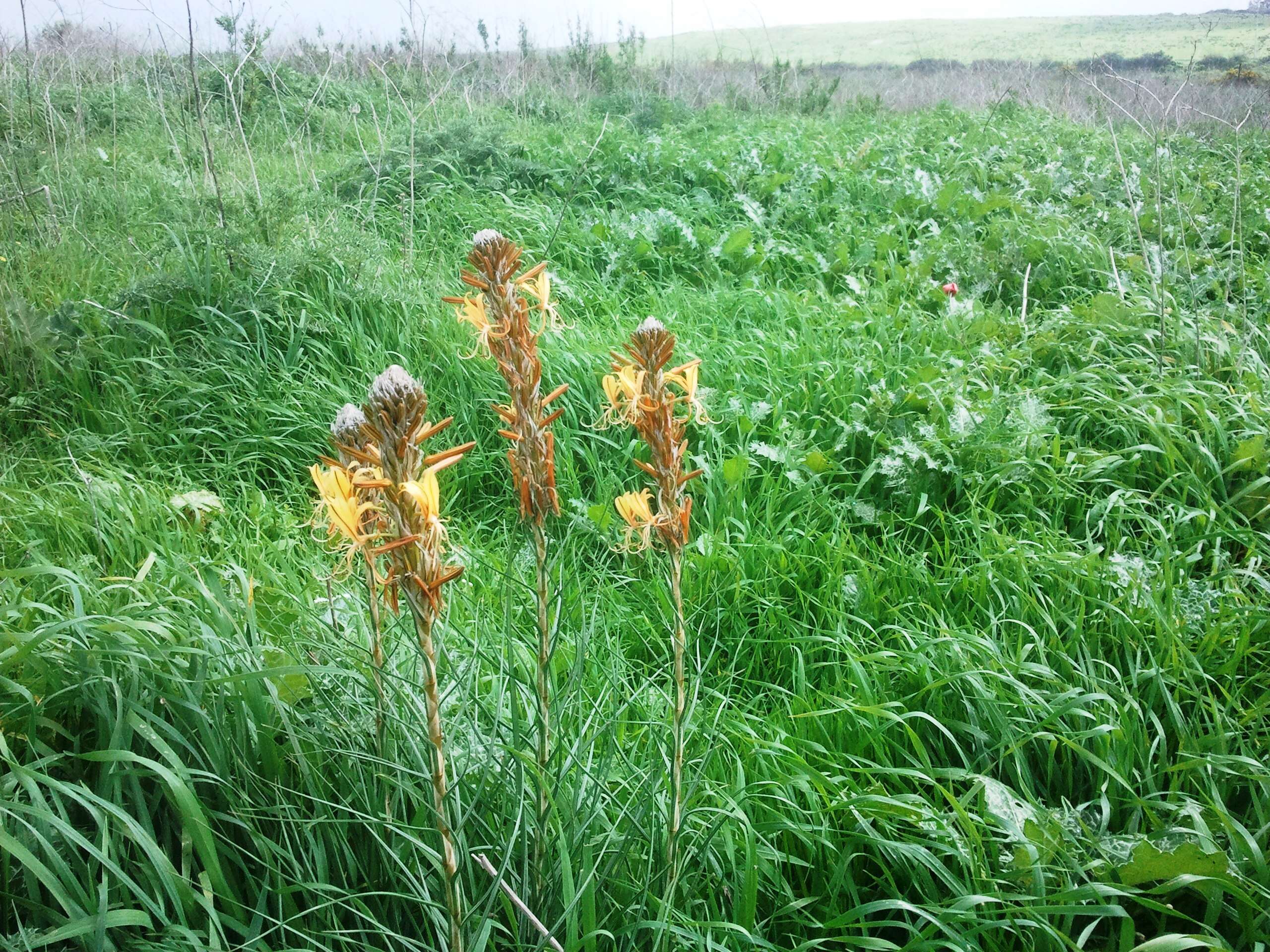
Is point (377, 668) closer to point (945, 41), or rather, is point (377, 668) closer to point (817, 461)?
point (817, 461)

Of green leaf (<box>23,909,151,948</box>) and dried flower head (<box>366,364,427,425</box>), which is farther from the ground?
dried flower head (<box>366,364,427,425</box>)

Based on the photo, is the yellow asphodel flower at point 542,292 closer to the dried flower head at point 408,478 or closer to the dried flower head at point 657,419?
the dried flower head at point 657,419

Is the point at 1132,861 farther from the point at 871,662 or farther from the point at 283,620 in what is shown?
the point at 283,620

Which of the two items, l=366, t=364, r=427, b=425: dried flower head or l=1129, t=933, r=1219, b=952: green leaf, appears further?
l=1129, t=933, r=1219, b=952: green leaf

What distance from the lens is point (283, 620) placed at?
178 centimetres

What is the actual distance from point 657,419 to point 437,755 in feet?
1.46

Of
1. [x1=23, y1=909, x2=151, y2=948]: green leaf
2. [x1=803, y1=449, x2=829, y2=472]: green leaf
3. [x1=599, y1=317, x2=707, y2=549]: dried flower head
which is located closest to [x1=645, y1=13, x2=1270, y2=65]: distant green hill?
[x1=803, y1=449, x2=829, y2=472]: green leaf

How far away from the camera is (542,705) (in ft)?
3.63

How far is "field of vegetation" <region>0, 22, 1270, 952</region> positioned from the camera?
1.22 m

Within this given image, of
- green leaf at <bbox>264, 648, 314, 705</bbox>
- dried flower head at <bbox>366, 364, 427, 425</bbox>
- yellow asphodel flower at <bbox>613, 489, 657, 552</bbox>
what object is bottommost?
green leaf at <bbox>264, 648, 314, 705</bbox>

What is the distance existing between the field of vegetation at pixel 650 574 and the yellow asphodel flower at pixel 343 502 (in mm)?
84

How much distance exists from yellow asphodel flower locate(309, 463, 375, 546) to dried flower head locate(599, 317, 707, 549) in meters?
0.31

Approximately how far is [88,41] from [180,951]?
21.8 ft

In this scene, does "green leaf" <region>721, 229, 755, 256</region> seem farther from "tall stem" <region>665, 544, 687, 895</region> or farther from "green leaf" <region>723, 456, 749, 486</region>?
"tall stem" <region>665, 544, 687, 895</region>
